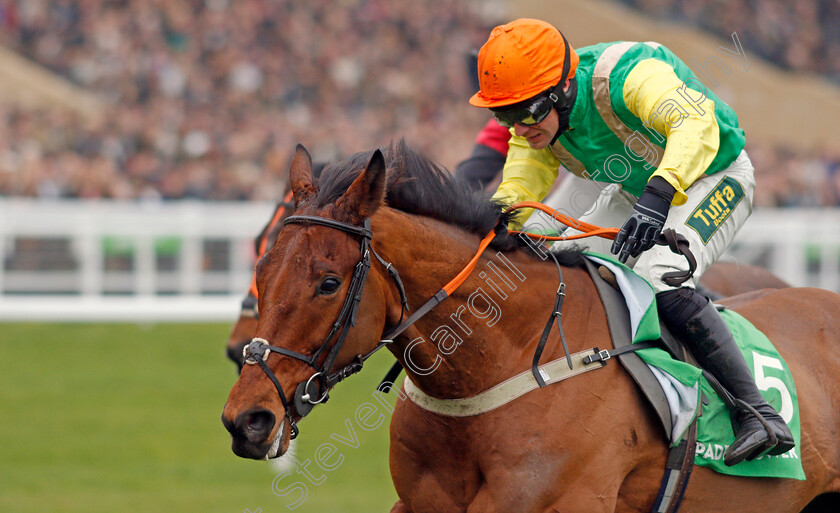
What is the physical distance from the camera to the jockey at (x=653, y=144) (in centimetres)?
317

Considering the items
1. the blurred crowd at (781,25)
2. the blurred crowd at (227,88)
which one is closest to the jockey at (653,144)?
the blurred crowd at (227,88)

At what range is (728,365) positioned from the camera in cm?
329

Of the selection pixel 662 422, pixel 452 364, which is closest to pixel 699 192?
pixel 662 422

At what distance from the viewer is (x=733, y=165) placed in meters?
3.62

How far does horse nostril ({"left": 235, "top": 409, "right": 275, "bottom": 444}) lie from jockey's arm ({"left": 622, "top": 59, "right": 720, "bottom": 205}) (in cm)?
134

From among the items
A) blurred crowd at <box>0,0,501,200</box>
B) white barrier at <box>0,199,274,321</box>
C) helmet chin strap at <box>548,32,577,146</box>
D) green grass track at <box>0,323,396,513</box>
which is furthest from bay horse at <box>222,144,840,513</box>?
blurred crowd at <box>0,0,501,200</box>

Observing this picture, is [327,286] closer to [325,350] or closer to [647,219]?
[325,350]

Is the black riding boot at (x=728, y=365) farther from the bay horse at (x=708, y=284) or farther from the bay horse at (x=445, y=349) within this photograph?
the bay horse at (x=708, y=284)

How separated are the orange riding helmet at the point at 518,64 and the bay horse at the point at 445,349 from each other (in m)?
0.35

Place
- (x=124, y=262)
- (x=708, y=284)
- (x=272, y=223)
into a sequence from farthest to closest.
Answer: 1. (x=124, y=262)
2. (x=708, y=284)
3. (x=272, y=223)

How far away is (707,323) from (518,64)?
974 millimetres

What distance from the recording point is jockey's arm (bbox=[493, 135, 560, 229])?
374cm

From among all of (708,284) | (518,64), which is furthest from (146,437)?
(518,64)

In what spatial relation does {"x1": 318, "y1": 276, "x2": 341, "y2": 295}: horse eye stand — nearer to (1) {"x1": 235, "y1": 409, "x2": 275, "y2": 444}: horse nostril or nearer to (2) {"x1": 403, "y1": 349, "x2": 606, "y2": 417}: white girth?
(1) {"x1": 235, "y1": 409, "x2": 275, "y2": 444}: horse nostril
